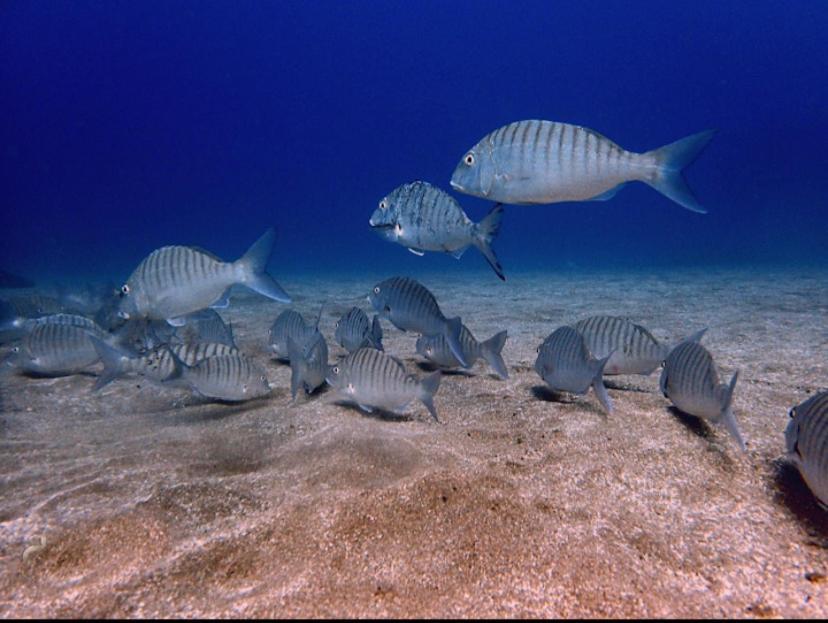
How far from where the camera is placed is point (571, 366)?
3.77 m

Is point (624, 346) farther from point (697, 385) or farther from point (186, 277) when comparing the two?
point (186, 277)

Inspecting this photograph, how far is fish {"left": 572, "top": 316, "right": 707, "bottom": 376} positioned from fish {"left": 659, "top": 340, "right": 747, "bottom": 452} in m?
0.71

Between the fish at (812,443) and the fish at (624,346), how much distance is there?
1.71m

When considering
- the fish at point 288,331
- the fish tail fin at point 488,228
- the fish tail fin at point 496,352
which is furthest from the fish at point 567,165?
the fish at point 288,331

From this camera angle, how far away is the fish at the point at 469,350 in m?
4.59

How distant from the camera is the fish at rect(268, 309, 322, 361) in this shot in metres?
5.45

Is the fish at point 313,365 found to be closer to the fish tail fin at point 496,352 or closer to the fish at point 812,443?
the fish tail fin at point 496,352

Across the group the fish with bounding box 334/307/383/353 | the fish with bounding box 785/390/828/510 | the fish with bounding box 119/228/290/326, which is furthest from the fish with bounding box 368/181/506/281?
the fish with bounding box 785/390/828/510

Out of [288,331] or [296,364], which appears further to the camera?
[288,331]

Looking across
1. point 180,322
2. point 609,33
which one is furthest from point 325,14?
point 180,322

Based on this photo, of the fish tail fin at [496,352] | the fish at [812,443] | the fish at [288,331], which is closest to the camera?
the fish at [812,443]

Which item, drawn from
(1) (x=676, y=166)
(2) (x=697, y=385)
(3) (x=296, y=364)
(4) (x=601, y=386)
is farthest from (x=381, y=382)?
(1) (x=676, y=166)

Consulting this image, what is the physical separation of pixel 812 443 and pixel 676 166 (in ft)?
5.85

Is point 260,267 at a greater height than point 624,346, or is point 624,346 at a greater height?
point 260,267
